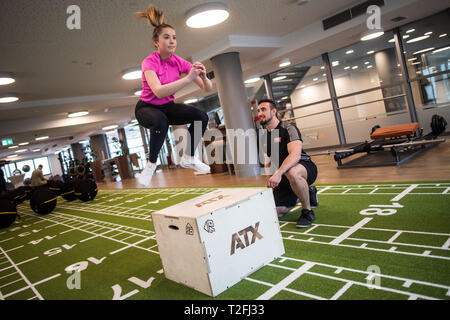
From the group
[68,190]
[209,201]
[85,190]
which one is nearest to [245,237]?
[209,201]

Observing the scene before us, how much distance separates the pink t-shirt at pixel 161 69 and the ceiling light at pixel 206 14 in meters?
3.10

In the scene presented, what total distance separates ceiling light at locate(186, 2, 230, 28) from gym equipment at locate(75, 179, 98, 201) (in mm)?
4931

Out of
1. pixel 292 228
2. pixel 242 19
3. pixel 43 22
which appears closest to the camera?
pixel 292 228

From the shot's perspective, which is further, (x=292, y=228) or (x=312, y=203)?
(x=312, y=203)

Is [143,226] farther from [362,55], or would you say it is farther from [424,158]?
[362,55]

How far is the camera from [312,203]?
347cm

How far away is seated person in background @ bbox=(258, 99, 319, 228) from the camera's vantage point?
2.93 meters

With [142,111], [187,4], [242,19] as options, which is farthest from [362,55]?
[142,111]

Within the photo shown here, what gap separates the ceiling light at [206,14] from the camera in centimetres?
490

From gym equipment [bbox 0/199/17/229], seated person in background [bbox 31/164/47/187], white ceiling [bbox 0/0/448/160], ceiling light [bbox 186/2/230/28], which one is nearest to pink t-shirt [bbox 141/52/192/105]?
white ceiling [bbox 0/0/448/160]

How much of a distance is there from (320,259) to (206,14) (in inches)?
169

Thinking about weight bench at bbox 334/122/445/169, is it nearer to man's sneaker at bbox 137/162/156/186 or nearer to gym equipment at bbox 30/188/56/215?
man's sneaker at bbox 137/162/156/186

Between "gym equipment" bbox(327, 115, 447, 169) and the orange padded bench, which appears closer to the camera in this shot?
"gym equipment" bbox(327, 115, 447, 169)
